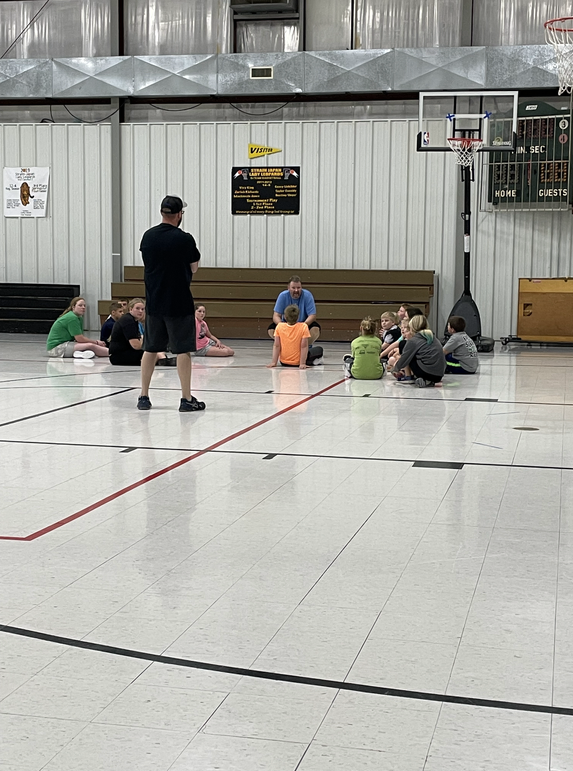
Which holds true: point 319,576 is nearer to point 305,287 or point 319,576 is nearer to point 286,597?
point 286,597

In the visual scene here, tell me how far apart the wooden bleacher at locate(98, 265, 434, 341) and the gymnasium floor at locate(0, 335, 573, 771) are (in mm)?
9252

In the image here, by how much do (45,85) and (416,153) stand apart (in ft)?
23.1

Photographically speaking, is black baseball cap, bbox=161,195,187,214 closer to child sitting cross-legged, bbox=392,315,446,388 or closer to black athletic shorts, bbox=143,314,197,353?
Answer: black athletic shorts, bbox=143,314,197,353

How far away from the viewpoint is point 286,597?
3.65 m

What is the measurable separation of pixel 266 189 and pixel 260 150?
72cm

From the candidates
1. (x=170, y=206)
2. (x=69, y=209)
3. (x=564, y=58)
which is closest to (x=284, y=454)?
(x=170, y=206)

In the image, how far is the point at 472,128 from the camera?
16.2 meters

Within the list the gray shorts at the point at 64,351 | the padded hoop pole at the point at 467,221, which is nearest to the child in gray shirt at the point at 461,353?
the padded hoop pole at the point at 467,221

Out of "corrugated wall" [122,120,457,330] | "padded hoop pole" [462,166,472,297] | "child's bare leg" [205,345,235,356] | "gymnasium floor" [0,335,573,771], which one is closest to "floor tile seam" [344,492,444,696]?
"gymnasium floor" [0,335,573,771]

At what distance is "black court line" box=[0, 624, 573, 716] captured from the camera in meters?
2.70

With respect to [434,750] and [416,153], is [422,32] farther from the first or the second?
[434,750]

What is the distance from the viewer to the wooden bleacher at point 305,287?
55.2 ft

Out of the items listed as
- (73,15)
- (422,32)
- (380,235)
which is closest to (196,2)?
(73,15)

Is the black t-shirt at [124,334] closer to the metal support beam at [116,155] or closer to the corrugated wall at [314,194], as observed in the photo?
the corrugated wall at [314,194]
